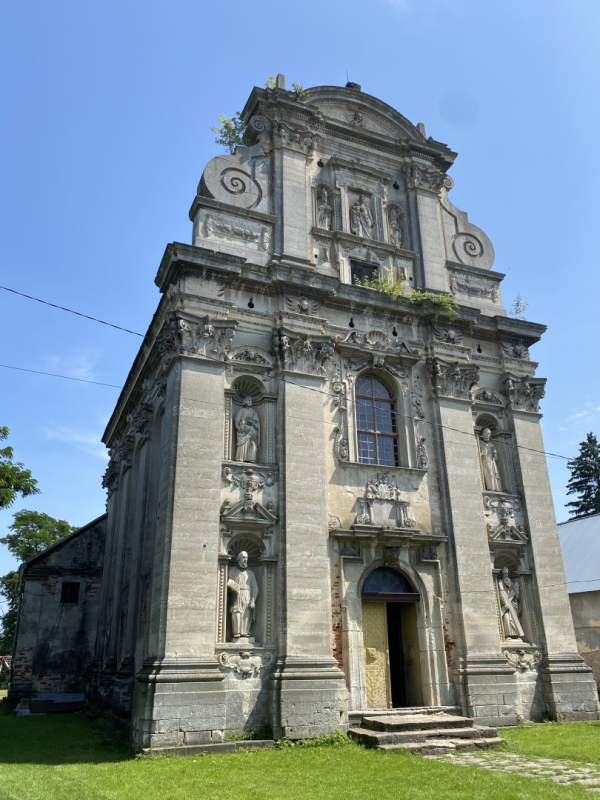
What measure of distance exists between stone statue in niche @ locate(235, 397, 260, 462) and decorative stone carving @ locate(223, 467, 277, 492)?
0.45m

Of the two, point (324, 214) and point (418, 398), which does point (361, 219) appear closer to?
point (324, 214)

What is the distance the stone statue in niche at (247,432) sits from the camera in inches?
646

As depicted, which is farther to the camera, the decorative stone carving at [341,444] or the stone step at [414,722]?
the decorative stone carving at [341,444]

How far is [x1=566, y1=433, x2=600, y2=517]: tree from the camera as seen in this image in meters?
41.8

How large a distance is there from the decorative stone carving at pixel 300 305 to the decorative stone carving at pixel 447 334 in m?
4.21

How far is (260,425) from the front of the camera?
16953 mm

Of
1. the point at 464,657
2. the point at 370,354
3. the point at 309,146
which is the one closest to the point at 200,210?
the point at 309,146

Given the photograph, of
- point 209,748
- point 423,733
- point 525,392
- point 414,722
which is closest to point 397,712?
point 414,722

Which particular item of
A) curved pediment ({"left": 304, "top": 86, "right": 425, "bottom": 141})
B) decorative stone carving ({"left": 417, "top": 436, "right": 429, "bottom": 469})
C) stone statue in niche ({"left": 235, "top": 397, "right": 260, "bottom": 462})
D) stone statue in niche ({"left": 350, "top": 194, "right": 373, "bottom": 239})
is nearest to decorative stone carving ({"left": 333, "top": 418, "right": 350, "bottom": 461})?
stone statue in niche ({"left": 235, "top": 397, "right": 260, "bottom": 462})

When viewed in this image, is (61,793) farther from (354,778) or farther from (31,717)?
(31,717)

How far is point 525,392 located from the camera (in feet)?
67.6

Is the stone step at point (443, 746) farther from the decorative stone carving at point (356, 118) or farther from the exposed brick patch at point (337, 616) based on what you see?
the decorative stone carving at point (356, 118)

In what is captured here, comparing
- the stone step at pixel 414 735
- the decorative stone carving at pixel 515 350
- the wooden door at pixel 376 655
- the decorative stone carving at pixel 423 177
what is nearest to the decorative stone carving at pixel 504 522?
the wooden door at pixel 376 655

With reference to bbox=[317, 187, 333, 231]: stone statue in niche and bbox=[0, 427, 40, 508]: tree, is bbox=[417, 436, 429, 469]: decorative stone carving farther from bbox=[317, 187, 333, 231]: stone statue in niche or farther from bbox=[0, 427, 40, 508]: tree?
bbox=[0, 427, 40, 508]: tree
